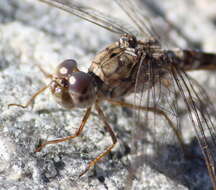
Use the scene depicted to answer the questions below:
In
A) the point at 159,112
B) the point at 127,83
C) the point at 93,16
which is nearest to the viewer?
the point at 159,112

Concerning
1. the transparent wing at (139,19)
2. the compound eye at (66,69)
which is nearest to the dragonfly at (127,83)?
the compound eye at (66,69)

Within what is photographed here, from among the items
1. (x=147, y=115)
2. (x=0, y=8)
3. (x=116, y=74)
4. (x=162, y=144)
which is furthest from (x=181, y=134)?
(x=0, y=8)

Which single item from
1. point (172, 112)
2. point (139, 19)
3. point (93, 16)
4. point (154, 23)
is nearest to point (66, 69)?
point (93, 16)

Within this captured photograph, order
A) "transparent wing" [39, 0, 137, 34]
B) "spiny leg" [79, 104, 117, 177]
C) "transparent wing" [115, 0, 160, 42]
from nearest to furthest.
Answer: "spiny leg" [79, 104, 117, 177] < "transparent wing" [39, 0, 137, 34] < "transparent wing" [115, 0, 160, 42]

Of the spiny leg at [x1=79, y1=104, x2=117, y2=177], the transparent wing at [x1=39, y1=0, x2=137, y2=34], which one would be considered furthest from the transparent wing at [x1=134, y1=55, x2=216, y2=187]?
the transparent wing at [x1=39, y1=0, x2=137, y2=34]

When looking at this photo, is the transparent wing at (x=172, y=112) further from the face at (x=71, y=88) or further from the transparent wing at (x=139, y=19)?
the transparent wing at (x=139, y=19)

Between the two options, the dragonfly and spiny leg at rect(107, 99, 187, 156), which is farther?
spiny leg at rect(107, 99, 187, 156)

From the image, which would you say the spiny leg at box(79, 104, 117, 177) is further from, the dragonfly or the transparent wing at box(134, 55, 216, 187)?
the transparent wing at box(134, 55, 216, 187)

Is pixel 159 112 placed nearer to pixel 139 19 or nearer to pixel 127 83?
pixel 127 83
